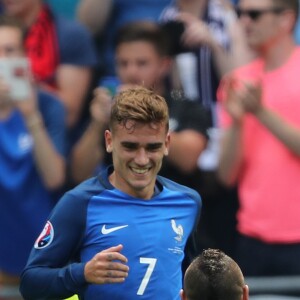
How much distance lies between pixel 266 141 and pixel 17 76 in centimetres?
146

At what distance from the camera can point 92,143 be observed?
6.47m

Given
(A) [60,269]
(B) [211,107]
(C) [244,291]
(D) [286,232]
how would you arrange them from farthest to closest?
(B) [211,107] < (D) [286,232] < (A) [60,269] < (C) [244,291]

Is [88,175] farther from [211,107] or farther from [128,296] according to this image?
[128,296]

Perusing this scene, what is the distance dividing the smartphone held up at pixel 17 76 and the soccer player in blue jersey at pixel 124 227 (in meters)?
2.01

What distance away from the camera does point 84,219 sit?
430 centimetres

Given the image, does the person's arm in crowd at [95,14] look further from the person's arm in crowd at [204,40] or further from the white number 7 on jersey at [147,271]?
the white number 7 on jersey at [147,271]

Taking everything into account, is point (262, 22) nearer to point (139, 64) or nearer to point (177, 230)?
point (139, 64)

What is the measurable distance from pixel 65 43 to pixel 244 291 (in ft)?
12.2

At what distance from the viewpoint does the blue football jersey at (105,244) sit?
4.27m

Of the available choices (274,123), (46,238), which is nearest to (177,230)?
(46,238)

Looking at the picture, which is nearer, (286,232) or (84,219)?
(84,219)

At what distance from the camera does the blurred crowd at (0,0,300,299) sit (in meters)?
6.27

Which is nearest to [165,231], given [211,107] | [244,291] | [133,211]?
[133,211]

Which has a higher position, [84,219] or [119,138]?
[119,138]
